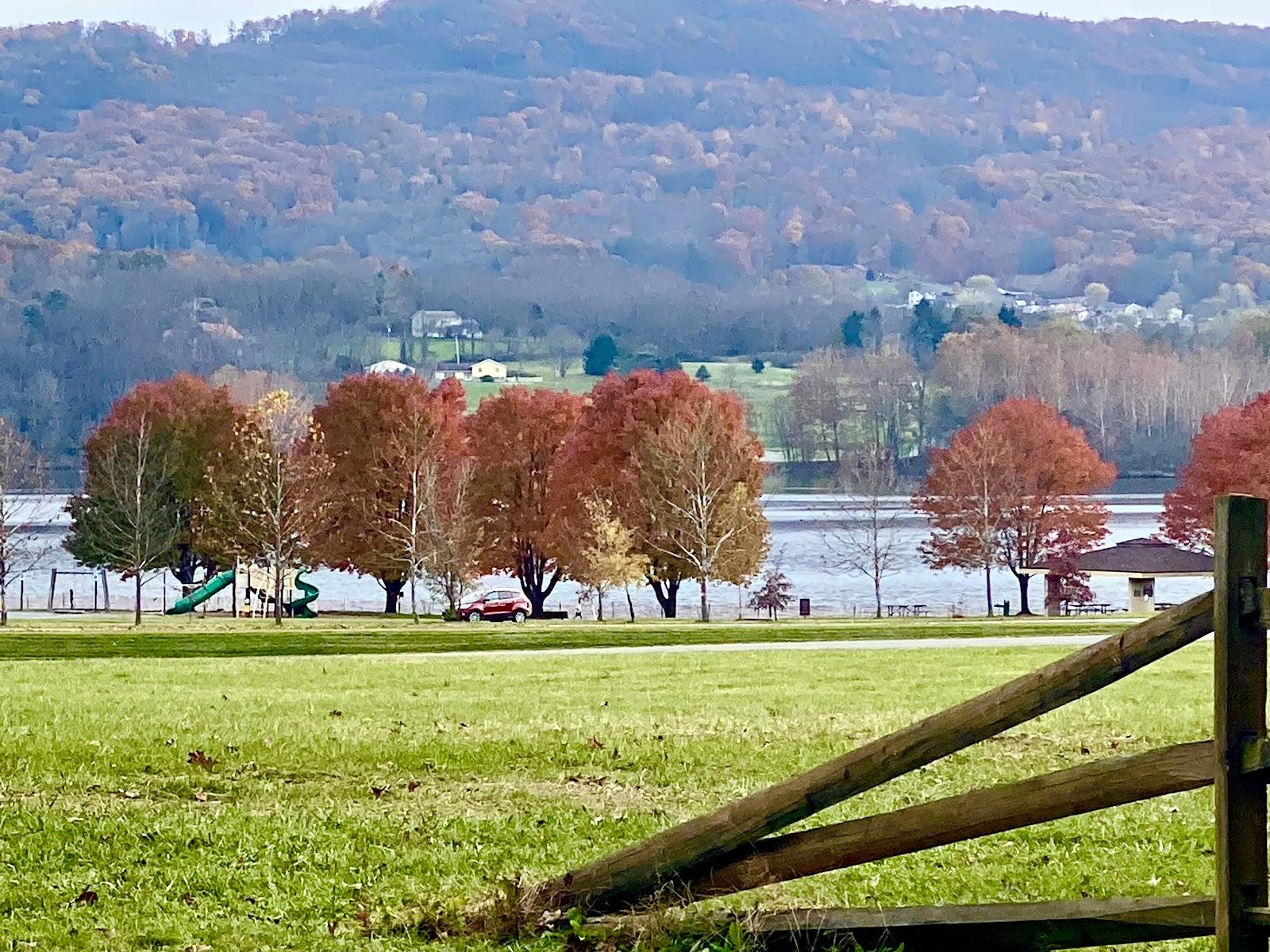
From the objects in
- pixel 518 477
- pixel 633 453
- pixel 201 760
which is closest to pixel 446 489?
pixel 518 477

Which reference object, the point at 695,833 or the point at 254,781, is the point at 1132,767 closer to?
the point at 695,833

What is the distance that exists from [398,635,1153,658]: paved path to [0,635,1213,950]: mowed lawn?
843 centimetres

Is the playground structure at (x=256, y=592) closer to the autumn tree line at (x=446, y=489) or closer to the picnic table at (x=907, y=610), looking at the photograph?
the autumn tree line at (x=446, y=489)

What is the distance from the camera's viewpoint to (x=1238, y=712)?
16.7 ft

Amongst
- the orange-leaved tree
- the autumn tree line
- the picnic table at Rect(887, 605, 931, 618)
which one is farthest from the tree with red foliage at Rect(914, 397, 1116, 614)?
the orange-leaved tree

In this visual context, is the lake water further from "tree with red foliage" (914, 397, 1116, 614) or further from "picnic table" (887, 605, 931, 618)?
"tree with red foliage" (914, 397, 1116, 614)

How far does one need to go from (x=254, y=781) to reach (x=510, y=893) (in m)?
4.43

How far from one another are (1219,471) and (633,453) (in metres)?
22.7

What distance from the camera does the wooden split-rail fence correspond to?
16.7ft

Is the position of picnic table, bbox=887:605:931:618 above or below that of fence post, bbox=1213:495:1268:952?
below

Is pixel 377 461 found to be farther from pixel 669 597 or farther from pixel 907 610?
pixel 907 610

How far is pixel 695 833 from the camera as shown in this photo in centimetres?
639

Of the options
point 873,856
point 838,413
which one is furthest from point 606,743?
point 838,413

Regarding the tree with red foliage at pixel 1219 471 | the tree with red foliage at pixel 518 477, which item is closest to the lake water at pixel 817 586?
the tree with red foliage at pixel 518 477
